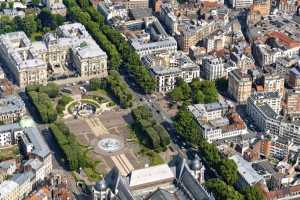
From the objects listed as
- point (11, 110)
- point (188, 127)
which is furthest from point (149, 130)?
point (11, 110)

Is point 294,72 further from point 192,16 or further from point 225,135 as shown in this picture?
point 192,16

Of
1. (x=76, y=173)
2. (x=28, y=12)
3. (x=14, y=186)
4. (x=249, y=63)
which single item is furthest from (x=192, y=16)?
(x=14, y=186)

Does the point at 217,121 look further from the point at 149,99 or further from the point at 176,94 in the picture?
the point at 149,99

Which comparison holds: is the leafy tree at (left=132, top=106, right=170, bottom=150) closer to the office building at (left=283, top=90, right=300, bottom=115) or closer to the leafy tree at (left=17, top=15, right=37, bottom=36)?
the office building at (left=283, top=90, right=300, bottom=115)

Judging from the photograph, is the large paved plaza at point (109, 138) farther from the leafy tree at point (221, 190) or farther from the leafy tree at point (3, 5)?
the leafy tree at point (3, 5)

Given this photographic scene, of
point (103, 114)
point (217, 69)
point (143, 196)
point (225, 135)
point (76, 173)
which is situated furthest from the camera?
point (217, 69)

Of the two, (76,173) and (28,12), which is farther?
(28,12)
